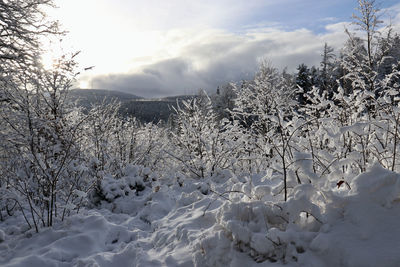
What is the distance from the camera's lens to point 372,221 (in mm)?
1804

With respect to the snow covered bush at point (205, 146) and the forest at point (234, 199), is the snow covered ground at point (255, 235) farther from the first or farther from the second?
the snow covered bush at point (205, 146)

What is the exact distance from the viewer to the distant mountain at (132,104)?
21.2ft

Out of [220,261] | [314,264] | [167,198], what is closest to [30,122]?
[167,198]

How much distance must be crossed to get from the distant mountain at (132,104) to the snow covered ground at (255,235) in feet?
9.08

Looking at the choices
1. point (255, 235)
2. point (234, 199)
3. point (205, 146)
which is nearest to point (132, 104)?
point (205, 146)

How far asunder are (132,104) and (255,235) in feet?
418

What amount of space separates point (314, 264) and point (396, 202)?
81 centimetres

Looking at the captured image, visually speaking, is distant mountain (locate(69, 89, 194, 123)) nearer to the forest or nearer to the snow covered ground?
the forest

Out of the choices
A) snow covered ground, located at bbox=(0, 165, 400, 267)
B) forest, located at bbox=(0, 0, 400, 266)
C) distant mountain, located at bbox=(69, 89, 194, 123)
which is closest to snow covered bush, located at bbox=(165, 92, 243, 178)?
forest, located at bbox=(0, 0, 400, 266)

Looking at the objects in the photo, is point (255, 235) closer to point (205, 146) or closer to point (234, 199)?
point (234, 199)

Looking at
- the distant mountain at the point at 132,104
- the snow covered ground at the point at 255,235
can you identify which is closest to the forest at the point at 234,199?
the snow covered ground at the point at 255,235

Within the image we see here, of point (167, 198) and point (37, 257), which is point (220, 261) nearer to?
point (37, 257)

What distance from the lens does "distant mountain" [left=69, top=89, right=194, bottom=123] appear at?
645 centimetres

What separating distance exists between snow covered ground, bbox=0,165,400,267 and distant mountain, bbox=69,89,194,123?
109 inches
